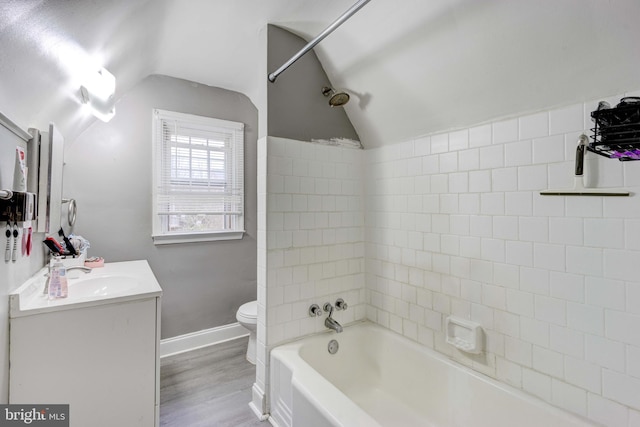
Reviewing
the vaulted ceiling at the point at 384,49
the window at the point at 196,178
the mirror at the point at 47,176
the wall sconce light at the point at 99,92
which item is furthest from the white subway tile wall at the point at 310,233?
the window at the point at 196,178

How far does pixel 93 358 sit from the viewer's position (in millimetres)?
1383

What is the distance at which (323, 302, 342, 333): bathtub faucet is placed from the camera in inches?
74.5

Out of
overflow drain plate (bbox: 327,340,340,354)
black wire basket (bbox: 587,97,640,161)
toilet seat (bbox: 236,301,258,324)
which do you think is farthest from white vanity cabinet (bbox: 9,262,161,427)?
black wire basket (bbox: 587,97,640,161)

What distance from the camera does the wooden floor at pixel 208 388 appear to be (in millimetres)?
1795

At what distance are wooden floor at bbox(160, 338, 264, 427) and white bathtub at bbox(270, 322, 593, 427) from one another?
0.33 m

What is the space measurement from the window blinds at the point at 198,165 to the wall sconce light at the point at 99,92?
70 centimetres

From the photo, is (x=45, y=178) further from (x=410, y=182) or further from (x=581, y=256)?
(x=581, y=256)

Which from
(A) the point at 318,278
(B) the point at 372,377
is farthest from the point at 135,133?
(B) the point at 372,377

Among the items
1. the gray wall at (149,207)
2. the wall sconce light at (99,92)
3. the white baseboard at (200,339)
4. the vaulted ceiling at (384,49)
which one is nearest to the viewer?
the vaulted ceiling at (384,49)

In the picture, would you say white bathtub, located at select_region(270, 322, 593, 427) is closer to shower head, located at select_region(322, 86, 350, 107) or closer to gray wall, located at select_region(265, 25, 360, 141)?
gray wall, located at select_region(265, 25, 360, 141)

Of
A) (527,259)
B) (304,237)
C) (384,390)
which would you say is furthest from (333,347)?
(527,259)

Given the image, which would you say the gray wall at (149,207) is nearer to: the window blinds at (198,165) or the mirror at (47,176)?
the window blinds at (198,165)

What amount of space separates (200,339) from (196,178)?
1.55 m

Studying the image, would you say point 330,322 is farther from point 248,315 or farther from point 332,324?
point 248,315
